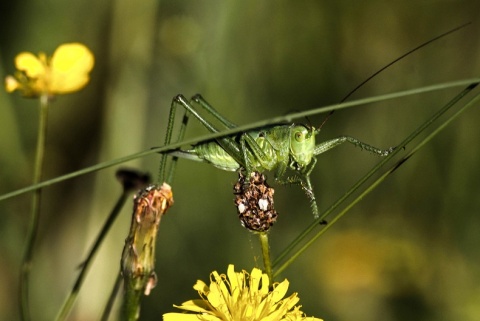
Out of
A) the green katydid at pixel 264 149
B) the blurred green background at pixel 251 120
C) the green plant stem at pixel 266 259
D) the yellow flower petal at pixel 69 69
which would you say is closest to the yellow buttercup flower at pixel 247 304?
the green plant stem at pixel 266 259

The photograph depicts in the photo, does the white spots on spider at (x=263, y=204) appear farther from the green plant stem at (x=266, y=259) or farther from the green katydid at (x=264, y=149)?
the green katydid at (x=264, y=149)

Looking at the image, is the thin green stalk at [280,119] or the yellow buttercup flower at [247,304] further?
the yellow buttercup flower at [247,304]

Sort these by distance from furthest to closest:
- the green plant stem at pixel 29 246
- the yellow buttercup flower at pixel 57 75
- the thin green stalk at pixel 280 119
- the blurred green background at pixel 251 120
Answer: the blurred green background at pixel 251 120 < the yellow buttercup flower at pixel 57 75 < the green plant stem at pixel 29 246 < the thin green stalk at pixel 280 119

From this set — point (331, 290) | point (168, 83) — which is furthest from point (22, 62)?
point (331, 290)

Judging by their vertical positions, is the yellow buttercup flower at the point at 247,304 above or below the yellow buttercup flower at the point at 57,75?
below

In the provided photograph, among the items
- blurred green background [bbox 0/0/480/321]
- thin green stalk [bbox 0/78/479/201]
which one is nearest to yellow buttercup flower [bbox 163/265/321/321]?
thin green stalk [bbox 0/78/479/201]

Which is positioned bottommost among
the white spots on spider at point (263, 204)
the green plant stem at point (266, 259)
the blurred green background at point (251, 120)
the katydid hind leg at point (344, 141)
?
the green plant stem at point (266, 259)

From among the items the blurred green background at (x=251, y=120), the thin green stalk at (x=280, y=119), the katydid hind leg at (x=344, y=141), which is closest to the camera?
the thin green stalk at (x=280, y=119)
